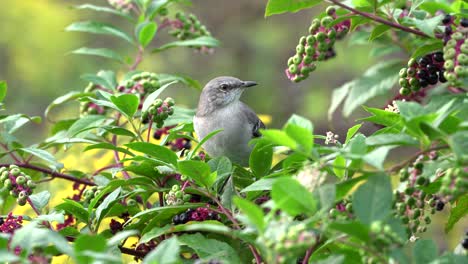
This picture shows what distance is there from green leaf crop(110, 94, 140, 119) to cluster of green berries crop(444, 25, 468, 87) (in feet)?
3.50

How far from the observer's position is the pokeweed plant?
1.62m

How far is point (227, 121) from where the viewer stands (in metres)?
4.16

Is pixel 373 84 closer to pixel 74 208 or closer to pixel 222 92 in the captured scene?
pixel 222 92

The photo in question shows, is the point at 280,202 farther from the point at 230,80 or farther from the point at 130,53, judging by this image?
the point at 130,53

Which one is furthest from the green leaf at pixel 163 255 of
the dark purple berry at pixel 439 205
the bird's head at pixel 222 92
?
the bird's head at pixel 222 92

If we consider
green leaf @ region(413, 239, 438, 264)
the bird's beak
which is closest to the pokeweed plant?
green leaf @ region(413, 239, 438, 264)

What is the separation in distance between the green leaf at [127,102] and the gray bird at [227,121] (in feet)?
3.44

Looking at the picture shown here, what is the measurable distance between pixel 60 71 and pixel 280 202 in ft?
24.1

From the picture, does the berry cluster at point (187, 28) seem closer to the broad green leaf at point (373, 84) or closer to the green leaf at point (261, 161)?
the broad green leaf at point (373, 84)

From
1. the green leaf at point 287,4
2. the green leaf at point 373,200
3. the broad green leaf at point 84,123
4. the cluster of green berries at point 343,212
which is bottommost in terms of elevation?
the broad green leaf at point 84,123

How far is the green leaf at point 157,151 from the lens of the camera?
2342mm

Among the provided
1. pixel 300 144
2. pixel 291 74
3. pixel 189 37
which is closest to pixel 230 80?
pixel 189 37

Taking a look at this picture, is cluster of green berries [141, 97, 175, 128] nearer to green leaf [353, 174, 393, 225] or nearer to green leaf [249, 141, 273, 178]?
green leaf [249, 141, 273, 178]

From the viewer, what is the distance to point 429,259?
1.68 metres
